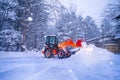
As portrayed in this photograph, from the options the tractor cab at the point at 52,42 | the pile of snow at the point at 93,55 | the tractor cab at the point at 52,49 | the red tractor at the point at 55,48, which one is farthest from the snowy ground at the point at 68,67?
the tractor cab at the point at 52,42

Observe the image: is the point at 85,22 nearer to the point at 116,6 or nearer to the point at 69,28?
the point at 69,28

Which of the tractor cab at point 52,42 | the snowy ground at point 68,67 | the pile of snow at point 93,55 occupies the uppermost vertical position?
the tractor cab at point 52,42

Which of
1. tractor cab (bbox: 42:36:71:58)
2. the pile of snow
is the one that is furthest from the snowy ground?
tractor cab (bbox: 42:36:71:58)

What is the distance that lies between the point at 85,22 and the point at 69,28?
2868 centimetres

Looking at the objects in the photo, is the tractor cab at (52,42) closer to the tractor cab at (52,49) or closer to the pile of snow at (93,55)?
the tractor cab at (52,49)

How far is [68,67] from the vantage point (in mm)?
11773

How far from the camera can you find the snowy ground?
8.88 meters

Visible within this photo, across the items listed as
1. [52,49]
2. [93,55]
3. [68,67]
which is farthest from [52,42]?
[68,67]

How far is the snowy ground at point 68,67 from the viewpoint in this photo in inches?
349

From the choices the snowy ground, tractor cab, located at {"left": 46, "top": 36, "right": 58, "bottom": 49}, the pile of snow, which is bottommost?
the snowy ground

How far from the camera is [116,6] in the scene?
139 ft

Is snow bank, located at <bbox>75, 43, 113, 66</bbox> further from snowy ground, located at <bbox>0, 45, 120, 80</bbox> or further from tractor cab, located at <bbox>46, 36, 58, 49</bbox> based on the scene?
tractor cab, located at <bbox>46, 36, 58, 49</bbox>

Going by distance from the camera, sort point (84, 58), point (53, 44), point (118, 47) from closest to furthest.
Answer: point (84, 58), point (53, 44), point (118, 47)

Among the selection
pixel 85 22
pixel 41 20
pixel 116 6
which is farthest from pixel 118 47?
pixel 85 22
